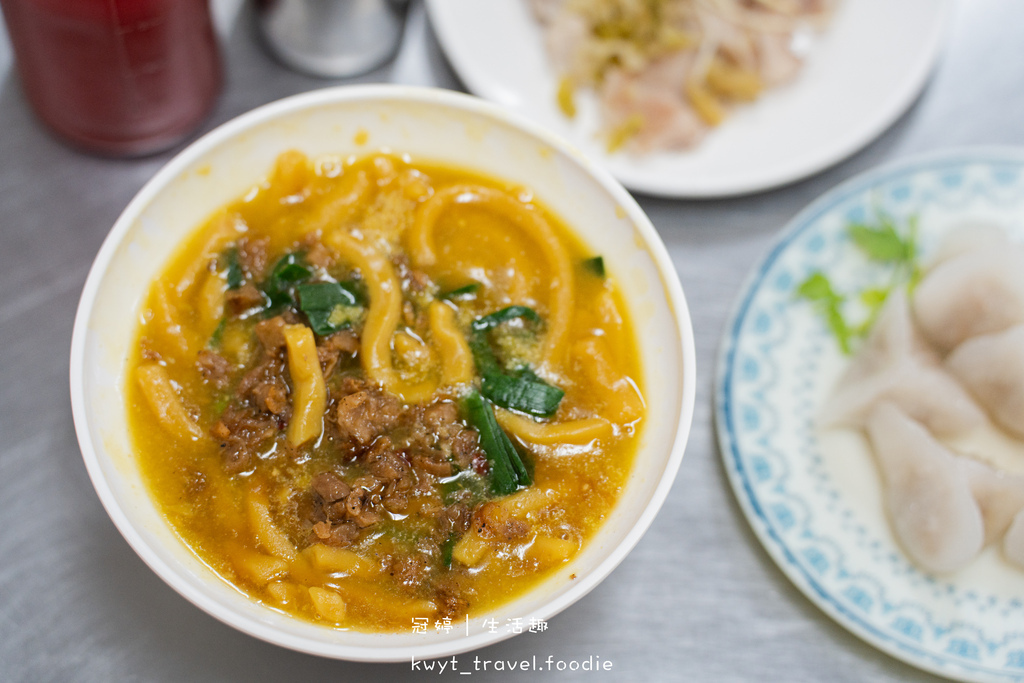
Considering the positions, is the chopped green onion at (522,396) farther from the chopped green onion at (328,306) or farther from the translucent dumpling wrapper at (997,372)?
the translucent dumpling wrapper at (997,372)

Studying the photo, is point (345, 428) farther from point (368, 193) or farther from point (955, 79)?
point (955, 79)

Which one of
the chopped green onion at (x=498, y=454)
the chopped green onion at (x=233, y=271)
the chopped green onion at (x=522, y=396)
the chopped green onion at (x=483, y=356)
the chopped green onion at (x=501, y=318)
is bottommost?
the chopped green onion at (x=498, y=454)

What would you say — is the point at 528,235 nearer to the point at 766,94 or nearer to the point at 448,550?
the point at 448,550

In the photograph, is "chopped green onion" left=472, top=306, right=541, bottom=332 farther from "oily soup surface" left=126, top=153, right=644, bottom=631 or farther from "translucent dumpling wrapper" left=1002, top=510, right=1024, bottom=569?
"translucent dumpling wrapper" left=1002, top=510, right=1024, bottom=569

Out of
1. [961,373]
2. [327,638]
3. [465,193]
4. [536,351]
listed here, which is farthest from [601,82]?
[327,638]

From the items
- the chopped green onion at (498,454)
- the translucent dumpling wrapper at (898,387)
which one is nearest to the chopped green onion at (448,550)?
the chopped green onion at (498,454)

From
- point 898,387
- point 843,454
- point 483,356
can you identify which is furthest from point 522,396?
point 898,387

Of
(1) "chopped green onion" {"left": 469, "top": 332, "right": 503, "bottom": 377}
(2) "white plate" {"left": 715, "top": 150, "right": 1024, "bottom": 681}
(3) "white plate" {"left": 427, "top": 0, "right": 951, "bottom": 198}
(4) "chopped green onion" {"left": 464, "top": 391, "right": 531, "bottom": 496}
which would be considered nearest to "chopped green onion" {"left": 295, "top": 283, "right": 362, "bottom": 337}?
(1) "chopped green onion" {"left": 469, "top": 332, "right": 503, "bottom": 377}
